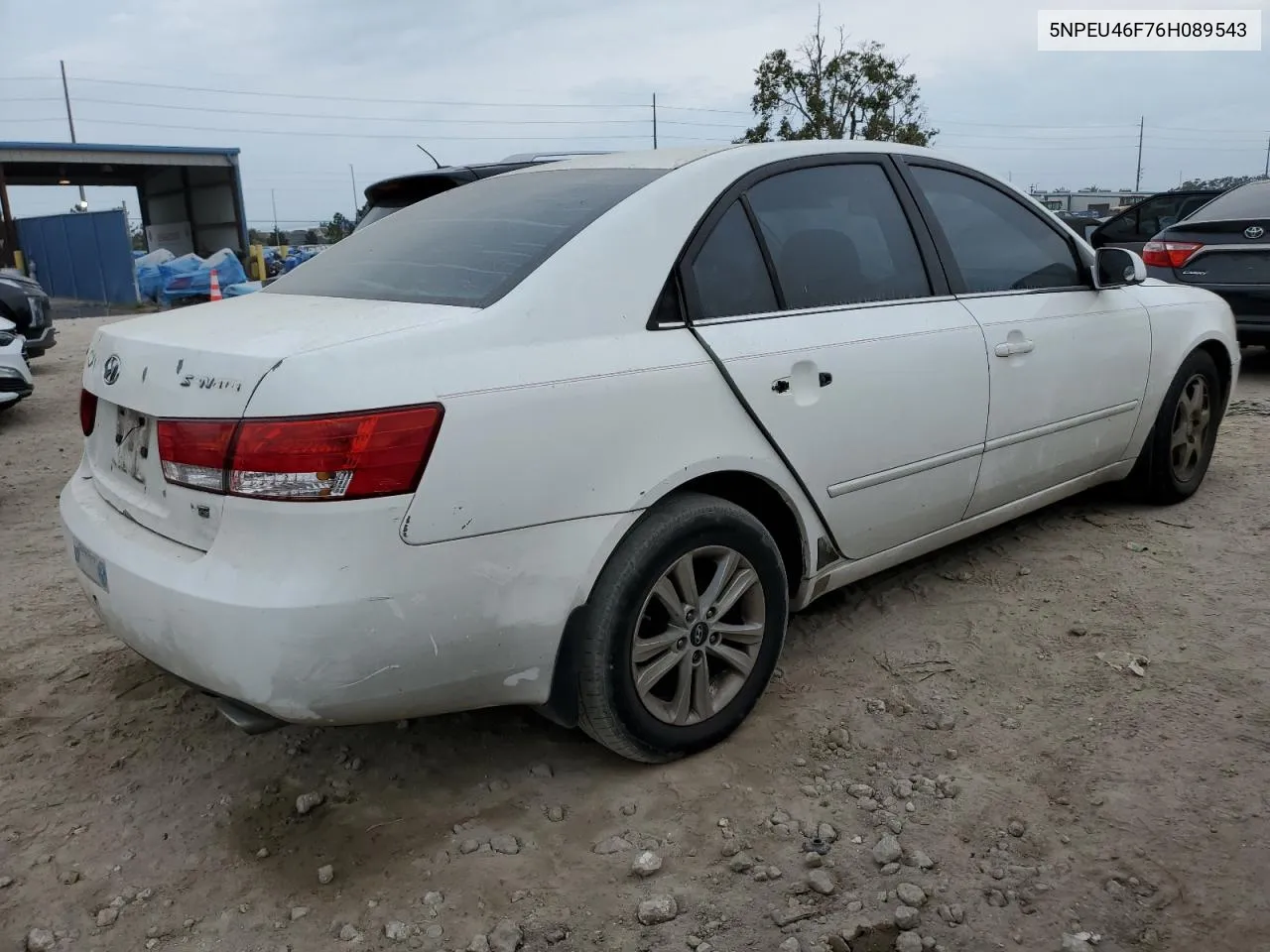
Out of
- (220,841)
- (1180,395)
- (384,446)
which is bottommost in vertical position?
(220,841)

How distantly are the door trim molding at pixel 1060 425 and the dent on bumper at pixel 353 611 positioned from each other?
66.9 inches

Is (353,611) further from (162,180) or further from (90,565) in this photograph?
(162,180)

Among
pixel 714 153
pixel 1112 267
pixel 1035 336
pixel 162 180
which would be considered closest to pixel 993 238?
pixel 1035 336

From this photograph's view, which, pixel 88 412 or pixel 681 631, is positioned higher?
pixel 88 412

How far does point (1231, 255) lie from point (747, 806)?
21.6 feet

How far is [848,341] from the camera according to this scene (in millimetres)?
2910

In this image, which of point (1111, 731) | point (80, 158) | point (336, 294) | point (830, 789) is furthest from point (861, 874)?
point (80, 158)

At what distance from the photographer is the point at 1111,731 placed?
9.10ft

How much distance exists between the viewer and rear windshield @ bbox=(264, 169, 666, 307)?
2488 mm

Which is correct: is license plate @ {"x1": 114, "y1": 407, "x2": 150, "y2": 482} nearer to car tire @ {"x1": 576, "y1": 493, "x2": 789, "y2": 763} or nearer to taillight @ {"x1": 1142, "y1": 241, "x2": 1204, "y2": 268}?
car tire @ {"x1": 576, "y1": 493, "x2": 789, "y2": 763}

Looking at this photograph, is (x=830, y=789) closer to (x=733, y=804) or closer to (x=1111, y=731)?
(x=733, y=804)

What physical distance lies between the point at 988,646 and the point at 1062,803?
0.88m

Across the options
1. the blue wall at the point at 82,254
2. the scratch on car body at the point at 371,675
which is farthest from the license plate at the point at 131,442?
the blue wall at the point at 82,254

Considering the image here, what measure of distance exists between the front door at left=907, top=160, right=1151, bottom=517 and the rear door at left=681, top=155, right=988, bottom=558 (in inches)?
5.2
